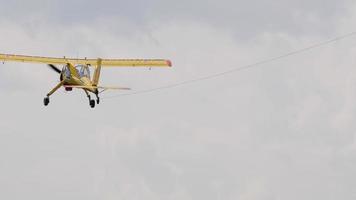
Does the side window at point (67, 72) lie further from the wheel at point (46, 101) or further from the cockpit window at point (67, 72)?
the wheel at point (46, 101)

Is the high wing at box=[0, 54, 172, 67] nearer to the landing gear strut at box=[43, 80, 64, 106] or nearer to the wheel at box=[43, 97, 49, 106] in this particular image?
the landing gear strut at box=[43, 80, 64, 106]

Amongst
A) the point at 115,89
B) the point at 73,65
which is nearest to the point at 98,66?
the point at 73,65

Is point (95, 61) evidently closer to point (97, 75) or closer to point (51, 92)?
point (97, 75)

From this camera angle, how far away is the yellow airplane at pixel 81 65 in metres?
55.5

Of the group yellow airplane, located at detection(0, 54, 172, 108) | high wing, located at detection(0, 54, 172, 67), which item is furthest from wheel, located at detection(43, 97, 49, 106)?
high wing, located at detection(0, 54, 172, 67)

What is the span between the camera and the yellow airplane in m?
55.5

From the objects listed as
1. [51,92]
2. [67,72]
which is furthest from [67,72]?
[51,92]

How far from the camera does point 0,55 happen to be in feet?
210

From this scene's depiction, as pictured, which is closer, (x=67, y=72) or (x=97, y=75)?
(x=67, y=72)

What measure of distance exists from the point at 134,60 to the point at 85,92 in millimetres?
10699

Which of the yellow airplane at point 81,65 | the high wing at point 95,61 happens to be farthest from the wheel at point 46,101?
the high wing at point 95,61

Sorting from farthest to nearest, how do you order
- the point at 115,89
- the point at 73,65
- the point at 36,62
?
1. the point at 36,62
2. the point at 73,65
3. the point at 115,89

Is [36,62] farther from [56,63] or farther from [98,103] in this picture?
[98,103]

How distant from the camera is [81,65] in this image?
5850 cm
